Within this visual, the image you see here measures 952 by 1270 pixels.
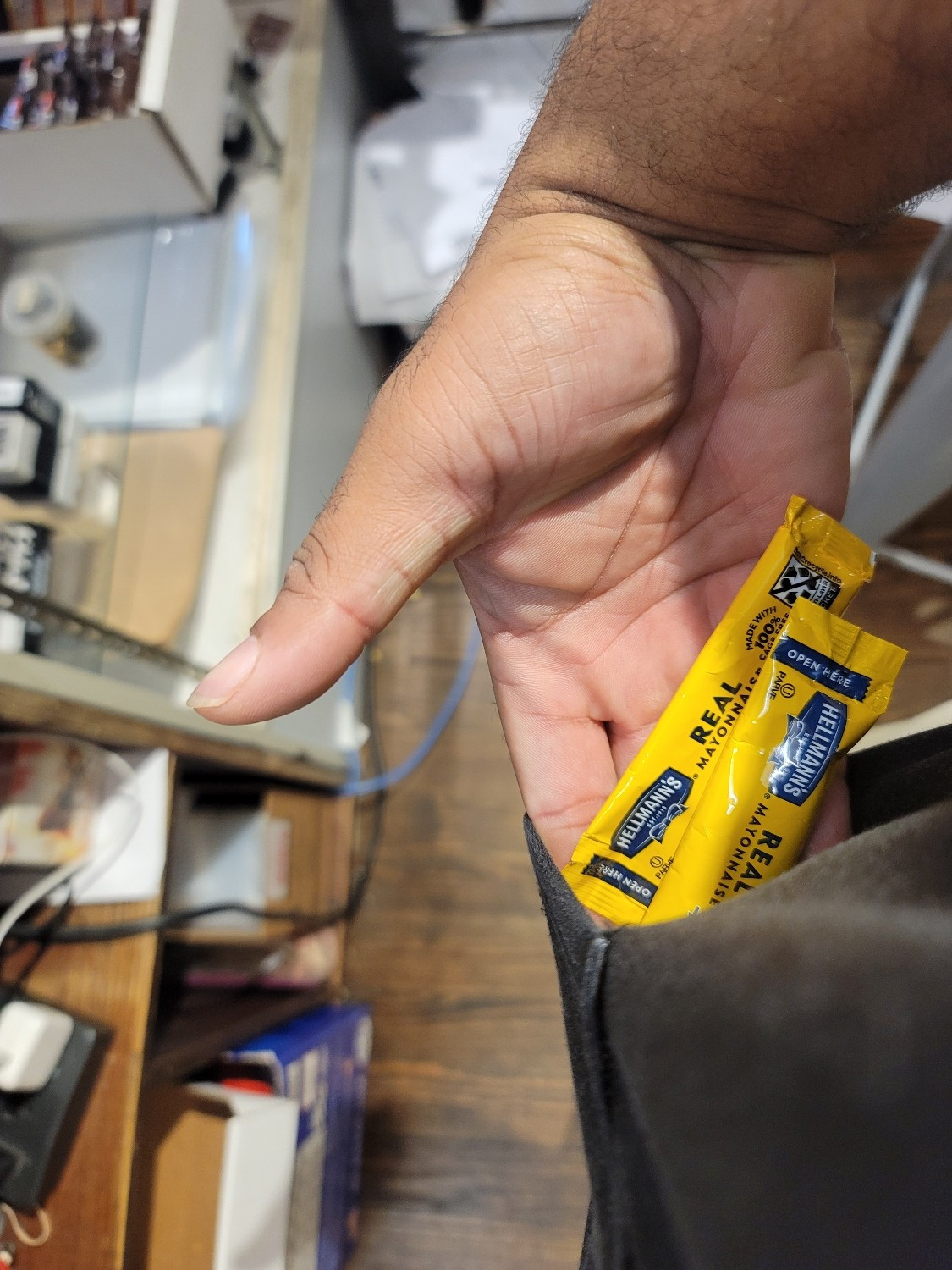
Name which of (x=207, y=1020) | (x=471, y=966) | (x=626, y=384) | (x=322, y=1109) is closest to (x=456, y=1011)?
(x=471, y=966)

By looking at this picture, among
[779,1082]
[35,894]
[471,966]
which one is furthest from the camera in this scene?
[471,966]

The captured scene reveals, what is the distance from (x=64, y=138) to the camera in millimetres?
778

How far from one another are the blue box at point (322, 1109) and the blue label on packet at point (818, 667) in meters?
0.69

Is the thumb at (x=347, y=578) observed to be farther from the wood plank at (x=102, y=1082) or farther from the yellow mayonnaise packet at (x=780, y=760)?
the wood plank at (x=102, y=1082)

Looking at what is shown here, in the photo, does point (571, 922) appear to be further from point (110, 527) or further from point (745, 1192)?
point (110, 527)

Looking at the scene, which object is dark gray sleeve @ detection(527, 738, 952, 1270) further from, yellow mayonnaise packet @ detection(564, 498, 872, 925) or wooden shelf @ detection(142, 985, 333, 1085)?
wooden shelf @ detection(142, 985, 333, 1085)

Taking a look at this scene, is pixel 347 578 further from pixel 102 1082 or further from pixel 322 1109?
pixel 322 1109

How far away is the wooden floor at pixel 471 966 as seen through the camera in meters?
0.98

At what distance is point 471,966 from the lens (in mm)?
1070

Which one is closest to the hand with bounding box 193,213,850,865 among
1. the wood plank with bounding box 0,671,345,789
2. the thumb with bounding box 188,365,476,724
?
the thumb with bounding box 188,365,476,724

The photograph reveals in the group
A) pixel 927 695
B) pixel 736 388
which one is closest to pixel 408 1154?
pixel 927 695

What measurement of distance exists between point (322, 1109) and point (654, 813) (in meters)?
0.66

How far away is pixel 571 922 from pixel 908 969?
0.13 m

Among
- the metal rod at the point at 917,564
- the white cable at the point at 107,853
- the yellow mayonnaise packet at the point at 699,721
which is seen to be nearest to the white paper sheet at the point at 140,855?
the white cable at the point at 107,853
